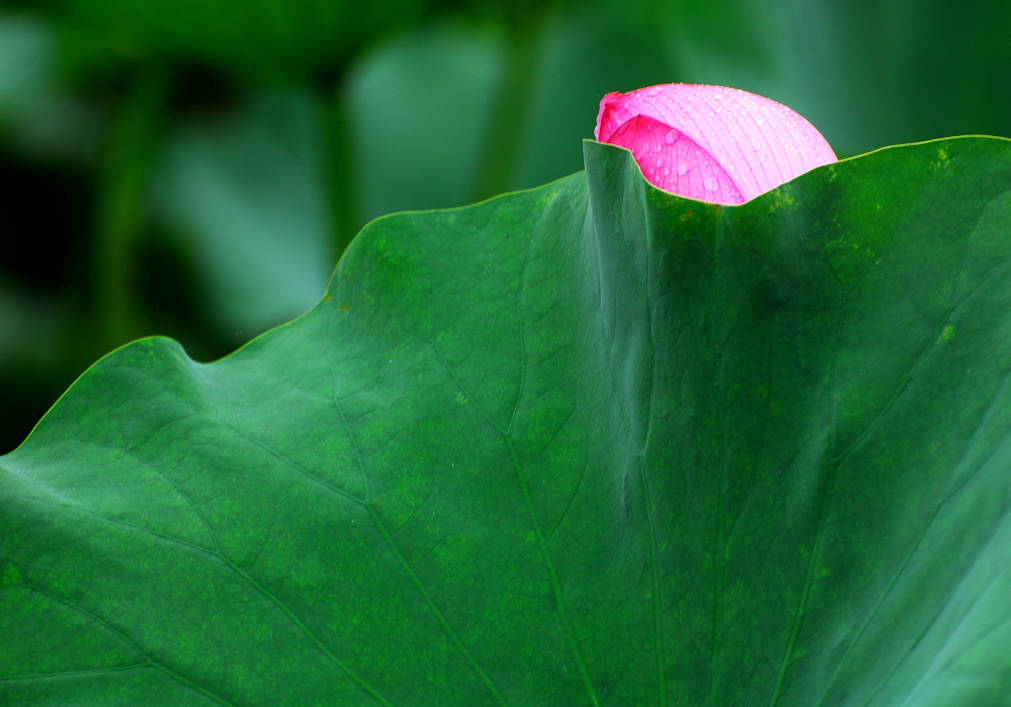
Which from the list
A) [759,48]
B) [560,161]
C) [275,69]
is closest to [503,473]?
[275,69]

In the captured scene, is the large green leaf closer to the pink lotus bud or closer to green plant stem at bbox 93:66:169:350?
the pink lotus bud

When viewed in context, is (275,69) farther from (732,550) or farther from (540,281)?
(732,550)

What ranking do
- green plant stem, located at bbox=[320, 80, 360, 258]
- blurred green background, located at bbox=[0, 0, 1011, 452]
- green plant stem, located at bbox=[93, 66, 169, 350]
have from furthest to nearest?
green plant stem, located at bbox=[93, 66, 169, 350] < blurred green background, located at bbox=[0, 0, 1011, 452] < green plant stem, located at bbox=[320, 80, 360, 258]

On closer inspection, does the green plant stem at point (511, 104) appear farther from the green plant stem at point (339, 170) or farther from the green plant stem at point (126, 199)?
the green plant stem at point (126, 199)

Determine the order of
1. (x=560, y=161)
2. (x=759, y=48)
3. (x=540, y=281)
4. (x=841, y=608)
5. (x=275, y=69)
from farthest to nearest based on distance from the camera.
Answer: (x=560, y=161), (x=759, y=48), (x=275, y=69), (x=540, y=281), (x=841, y=608)

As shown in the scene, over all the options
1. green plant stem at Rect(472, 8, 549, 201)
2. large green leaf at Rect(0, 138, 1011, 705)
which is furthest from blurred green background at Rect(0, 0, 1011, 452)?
large green leaf at Rect(0, 138, 1011, 705)

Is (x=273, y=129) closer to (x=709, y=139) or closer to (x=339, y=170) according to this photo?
(x=339, y=170)

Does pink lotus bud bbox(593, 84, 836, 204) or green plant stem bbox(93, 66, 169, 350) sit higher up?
pink lotus bud bbox(593, 84, 836, 204)
